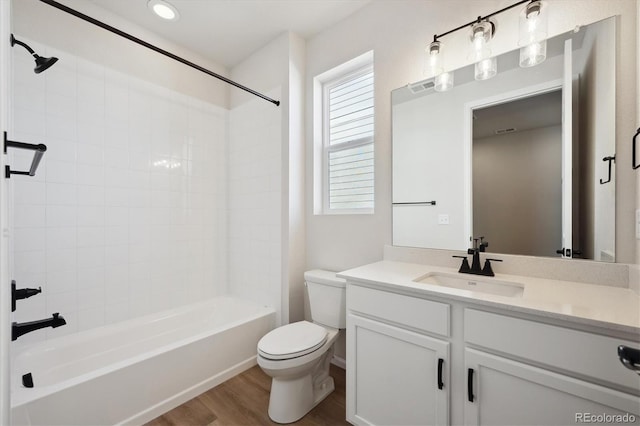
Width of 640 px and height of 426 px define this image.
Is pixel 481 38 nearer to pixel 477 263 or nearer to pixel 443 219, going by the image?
pixel 443 219

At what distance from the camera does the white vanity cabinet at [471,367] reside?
85 centimetres

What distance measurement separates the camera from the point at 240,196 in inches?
108

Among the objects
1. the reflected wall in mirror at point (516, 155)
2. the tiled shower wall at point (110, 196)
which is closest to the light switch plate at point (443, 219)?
the reflected wall in mirror at point (516, 155)

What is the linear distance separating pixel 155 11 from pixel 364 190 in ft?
6.81

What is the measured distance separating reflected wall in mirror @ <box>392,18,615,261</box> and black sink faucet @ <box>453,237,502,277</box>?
0.05 meters

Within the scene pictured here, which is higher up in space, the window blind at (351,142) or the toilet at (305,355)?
the window blind at (351,142)

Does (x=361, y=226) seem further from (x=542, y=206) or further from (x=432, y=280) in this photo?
(x=542, y=206)

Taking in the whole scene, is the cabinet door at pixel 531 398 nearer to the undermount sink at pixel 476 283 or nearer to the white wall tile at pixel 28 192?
the undermount sink at pixel 476 283

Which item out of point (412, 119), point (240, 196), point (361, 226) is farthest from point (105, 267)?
point (412, 119)

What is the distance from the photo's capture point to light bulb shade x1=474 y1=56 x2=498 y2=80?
57.3 inches

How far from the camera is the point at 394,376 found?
4.24 ft

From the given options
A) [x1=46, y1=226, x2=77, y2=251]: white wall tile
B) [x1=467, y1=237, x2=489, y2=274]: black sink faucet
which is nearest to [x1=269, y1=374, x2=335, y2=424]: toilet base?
[x1=467, y1=237, x2=489, y2=274]: black sink faucet

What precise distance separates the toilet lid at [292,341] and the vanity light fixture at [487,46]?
5.56 feet

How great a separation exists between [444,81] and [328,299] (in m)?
1.57
